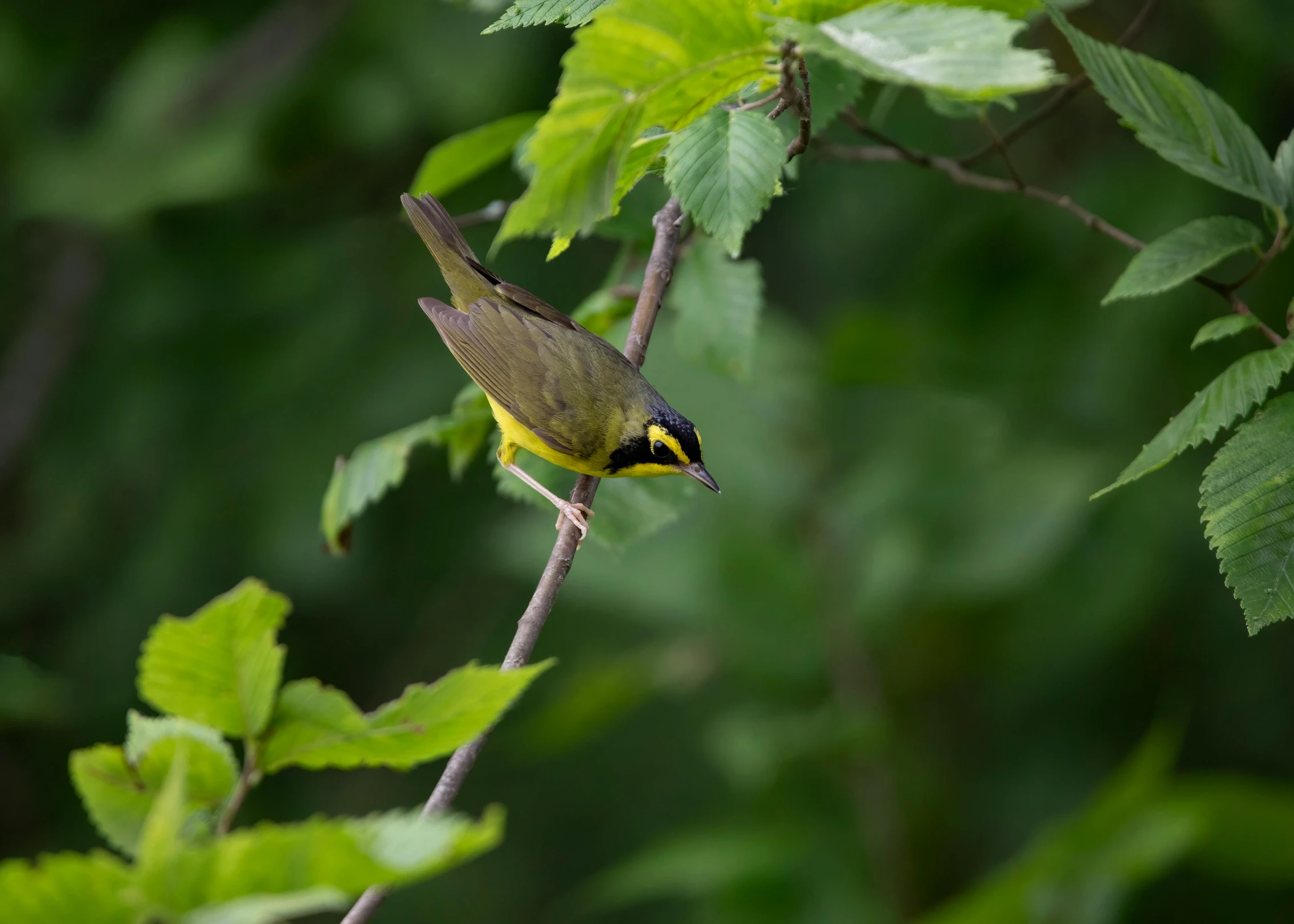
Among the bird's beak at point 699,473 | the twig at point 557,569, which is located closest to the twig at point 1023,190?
the twig at point 557,569

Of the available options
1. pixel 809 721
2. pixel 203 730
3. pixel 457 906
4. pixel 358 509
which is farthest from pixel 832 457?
pixel 203 730

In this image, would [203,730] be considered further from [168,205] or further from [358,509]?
[168,205]

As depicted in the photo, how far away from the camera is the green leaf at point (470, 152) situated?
2.93 metres

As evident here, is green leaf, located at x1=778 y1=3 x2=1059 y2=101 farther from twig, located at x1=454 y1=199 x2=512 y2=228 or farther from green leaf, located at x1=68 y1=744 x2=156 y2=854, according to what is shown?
twig, located at x1=454 y1=199 x2=512 y2=228

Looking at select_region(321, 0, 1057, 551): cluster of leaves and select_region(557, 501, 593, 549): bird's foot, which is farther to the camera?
select_region(557, 501, 593, 549): bird's foot

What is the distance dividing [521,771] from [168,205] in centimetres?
446

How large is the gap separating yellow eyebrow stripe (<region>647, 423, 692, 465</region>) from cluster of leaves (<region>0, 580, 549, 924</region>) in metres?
2.07

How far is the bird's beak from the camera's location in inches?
136

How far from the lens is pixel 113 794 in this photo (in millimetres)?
1339

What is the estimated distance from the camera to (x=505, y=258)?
5930 mm

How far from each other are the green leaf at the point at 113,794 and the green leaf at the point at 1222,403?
1.47m

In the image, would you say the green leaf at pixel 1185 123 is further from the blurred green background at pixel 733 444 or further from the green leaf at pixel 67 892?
the blurred green background at pixel 733 444

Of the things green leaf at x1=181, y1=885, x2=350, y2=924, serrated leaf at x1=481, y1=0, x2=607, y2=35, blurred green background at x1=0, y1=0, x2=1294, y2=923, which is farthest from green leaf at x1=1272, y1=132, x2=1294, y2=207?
blurred green background at x1=0, y1=0, x2=1294, y2=923

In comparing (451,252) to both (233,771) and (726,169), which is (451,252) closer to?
(726,169)
